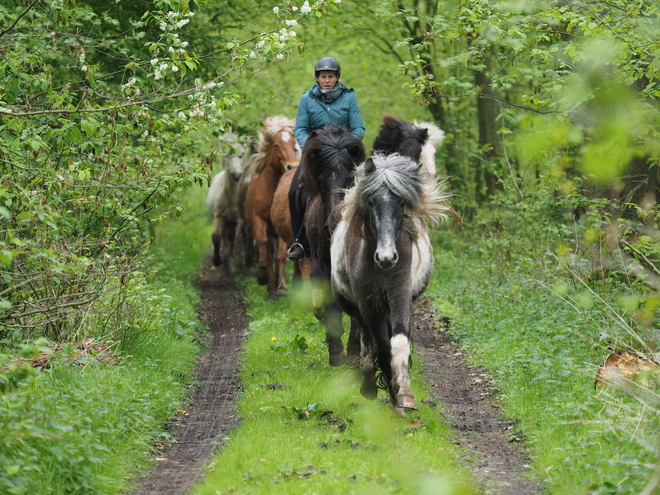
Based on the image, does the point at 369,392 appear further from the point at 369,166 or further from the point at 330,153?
the point at 330,153

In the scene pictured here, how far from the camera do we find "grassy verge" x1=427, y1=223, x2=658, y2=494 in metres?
5.59

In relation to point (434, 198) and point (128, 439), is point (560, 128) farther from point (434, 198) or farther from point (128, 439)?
point (128, 439)

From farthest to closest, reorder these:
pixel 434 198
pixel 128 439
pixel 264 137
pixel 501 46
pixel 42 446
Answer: pixel 264 137
pixel 501 46
pixel 434 198
pixel 128 439
pixel 42 446

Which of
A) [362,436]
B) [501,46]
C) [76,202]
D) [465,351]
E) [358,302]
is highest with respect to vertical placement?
[501,46]

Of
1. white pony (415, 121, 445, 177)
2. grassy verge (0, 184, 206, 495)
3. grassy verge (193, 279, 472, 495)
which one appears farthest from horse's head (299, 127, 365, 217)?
white pony (415, 121, 445, 177)

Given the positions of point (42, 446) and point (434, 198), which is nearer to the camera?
point (42, 446)

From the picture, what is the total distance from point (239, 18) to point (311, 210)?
739 centimetres

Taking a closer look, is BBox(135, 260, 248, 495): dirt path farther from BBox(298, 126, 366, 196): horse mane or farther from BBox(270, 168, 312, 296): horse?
BBox(298, 126, 366, 196): horse mane

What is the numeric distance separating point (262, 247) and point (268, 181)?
3.85ft

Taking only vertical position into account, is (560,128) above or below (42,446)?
above

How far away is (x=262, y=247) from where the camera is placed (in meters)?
14.8

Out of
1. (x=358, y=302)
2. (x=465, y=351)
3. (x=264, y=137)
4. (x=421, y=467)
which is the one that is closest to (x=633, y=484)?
(x=421, y=467)

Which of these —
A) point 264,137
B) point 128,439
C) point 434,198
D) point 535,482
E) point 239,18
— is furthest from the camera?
point 239,18

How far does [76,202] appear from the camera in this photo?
7.89 m
